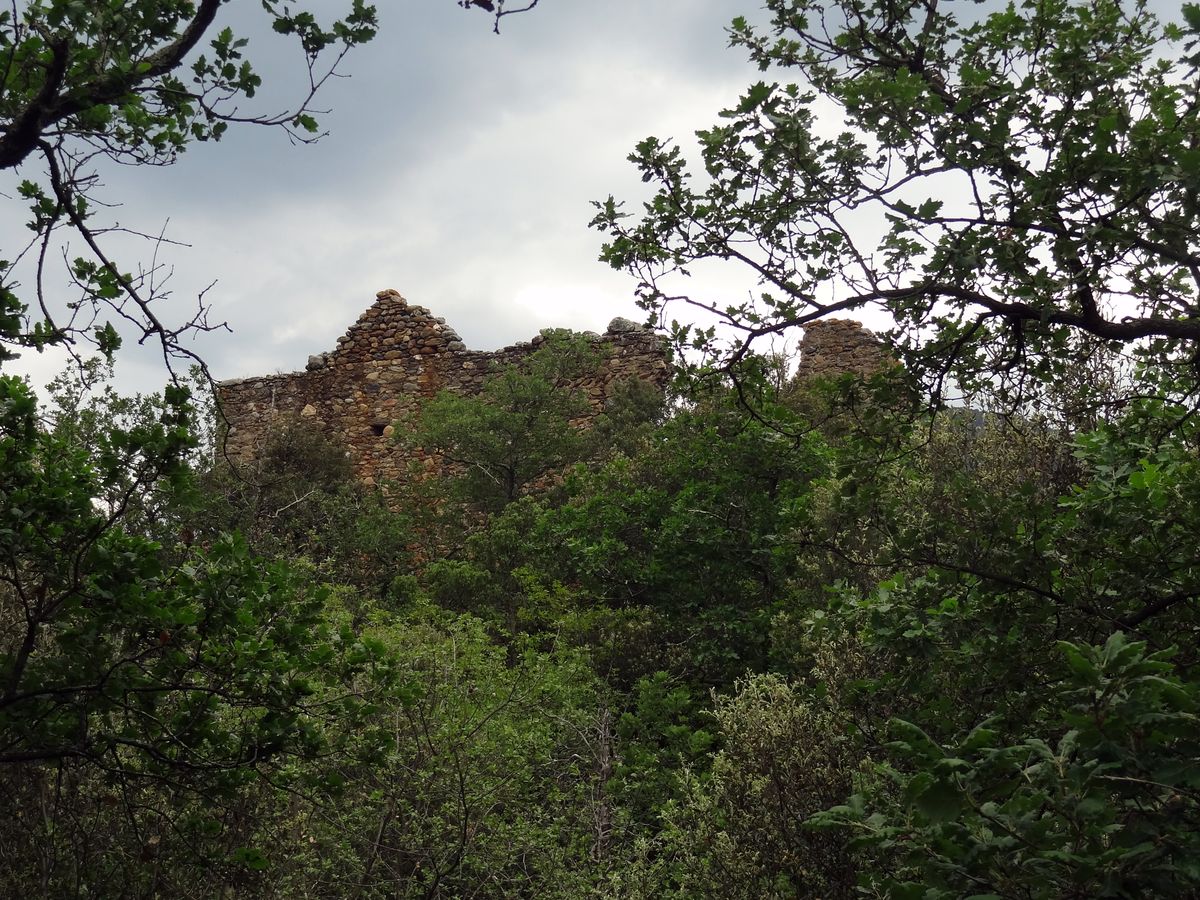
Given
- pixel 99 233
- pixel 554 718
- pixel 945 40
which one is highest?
pixel 945 40

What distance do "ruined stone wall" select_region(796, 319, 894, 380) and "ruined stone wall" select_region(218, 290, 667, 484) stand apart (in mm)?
4457

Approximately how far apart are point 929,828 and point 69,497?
3.95 metres

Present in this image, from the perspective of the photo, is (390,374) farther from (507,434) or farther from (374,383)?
(507,434)

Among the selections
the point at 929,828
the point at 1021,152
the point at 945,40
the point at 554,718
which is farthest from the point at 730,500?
the point at 929,828

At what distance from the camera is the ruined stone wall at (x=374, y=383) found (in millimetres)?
19328

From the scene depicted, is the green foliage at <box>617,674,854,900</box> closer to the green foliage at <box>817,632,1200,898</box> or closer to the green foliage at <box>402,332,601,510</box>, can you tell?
the green foliage at <box>817,632,1200,898</box>

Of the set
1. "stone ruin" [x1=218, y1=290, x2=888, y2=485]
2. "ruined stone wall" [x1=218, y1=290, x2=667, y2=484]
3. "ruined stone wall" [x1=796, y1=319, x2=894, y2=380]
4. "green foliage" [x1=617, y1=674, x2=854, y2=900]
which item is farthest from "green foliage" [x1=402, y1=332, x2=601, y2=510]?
"green foliage" [x1=617, y1=674, x2=854, y2=900]

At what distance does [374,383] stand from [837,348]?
786 cm

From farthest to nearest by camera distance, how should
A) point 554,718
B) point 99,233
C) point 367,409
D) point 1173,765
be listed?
1. point 367,409
2. point 554,718
3. point 99,233
4. point 1173,765

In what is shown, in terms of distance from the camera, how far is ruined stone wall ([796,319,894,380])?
18547 mm

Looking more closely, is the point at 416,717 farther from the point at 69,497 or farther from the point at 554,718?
the point at 69,497

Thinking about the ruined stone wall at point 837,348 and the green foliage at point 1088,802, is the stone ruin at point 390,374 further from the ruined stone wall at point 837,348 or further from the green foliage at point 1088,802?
the green foliage at point 1088,802

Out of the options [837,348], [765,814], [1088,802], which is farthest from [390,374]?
[1088,802]

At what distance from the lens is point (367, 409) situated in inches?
778
